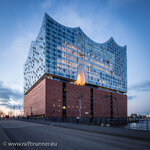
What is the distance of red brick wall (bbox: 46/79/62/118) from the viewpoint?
6719cm

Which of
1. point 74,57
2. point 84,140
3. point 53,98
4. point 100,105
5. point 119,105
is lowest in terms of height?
point 119,105

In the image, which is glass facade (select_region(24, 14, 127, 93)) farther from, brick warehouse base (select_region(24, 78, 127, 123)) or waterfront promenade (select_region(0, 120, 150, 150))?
waterfront promenade (select_region(0, 120, 150, 150))

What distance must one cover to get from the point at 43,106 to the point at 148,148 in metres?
63.7

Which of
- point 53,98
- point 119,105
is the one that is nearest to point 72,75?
point 53,98

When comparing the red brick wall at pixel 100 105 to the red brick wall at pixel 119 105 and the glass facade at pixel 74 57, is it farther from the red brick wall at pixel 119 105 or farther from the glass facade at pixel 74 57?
the red brick wall at pixel 119 105

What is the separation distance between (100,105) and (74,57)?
3609 centimetres

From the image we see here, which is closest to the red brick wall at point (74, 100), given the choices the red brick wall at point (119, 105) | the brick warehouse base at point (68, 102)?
the brick warehouse base at point (68, 102)

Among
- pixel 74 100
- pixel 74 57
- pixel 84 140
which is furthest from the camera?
pixel 74 57

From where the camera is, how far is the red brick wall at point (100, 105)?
91.1 meters

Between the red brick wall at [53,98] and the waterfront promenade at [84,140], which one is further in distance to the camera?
the red brick wall at [53,98]

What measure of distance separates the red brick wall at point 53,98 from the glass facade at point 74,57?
4799 millimetres

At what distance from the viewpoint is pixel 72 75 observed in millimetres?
80438

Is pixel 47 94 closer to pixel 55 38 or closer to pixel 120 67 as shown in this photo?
pixel 55 38

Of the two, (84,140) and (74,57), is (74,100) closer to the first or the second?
(74,57)
